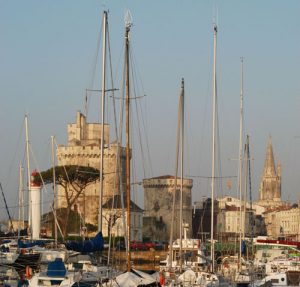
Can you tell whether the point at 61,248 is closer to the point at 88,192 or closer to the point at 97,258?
the point at 97,258

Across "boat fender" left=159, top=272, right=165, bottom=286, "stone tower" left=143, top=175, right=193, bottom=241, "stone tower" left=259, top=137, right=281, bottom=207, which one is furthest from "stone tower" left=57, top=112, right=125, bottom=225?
"stone tower" left=259, top=137, right=281, bottom=207

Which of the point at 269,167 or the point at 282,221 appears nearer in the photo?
the point at 282,221

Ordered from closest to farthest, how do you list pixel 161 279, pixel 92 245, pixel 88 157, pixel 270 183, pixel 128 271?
pixel 128 271 < pixel 161 279 < pixel 92 245 < pixel 88 157 < pixel 270 183

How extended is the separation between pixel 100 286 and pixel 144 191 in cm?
6877

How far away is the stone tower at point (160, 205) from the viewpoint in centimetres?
9006

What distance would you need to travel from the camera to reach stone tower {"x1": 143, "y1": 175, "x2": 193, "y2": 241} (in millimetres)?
90062

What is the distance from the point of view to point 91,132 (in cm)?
9425

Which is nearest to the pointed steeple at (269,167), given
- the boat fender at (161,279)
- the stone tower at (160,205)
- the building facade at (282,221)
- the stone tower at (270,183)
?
the stone tower at (270,183)

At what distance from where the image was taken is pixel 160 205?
92.8m

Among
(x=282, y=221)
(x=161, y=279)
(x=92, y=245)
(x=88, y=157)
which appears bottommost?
(x=161, y=279)

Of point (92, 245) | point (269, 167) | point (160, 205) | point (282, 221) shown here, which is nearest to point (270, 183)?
point (269, 167)

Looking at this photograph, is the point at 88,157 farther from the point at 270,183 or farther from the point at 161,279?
the point at 270,183

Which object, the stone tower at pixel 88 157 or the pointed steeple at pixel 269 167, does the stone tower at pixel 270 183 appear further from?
the stone tower at pixel 88 157

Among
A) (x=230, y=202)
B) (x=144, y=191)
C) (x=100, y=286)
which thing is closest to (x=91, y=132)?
(x=144, y=191)
